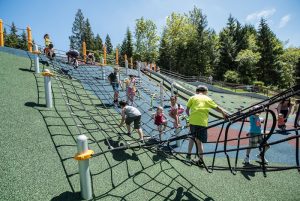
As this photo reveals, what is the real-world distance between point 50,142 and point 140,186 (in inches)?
77.3

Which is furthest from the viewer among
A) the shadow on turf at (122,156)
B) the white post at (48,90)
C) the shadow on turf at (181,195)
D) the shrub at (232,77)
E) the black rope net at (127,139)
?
the shrub at (232,77)

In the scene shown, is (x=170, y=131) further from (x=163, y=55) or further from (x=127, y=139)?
(x=163, y=55)

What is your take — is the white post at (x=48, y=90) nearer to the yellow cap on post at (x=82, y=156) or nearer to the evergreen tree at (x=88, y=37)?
the yellow cap on post at (x=82, y=156)

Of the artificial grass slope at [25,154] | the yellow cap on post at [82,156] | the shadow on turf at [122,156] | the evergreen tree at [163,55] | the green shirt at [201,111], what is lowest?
the shadow on turf at [122,156]

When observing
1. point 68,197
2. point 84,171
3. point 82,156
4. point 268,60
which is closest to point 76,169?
point 68,197

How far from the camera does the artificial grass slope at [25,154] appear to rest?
12.2 feet

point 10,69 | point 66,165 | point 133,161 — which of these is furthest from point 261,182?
point 10,69

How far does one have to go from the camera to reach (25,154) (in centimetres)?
446

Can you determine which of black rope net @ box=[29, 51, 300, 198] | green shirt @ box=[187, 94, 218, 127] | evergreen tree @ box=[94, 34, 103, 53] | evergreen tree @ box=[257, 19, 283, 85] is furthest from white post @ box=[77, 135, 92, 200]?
evergreen tree @ box=[94, 34, 103, 53]

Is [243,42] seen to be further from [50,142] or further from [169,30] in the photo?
[50,142]

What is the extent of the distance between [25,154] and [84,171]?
146cm

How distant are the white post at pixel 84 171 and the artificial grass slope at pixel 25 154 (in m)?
0.35

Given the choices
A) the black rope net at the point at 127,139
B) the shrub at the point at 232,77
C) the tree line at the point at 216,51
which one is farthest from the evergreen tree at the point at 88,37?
the black rope net at the point at 127,139

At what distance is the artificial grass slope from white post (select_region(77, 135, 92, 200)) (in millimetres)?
351
